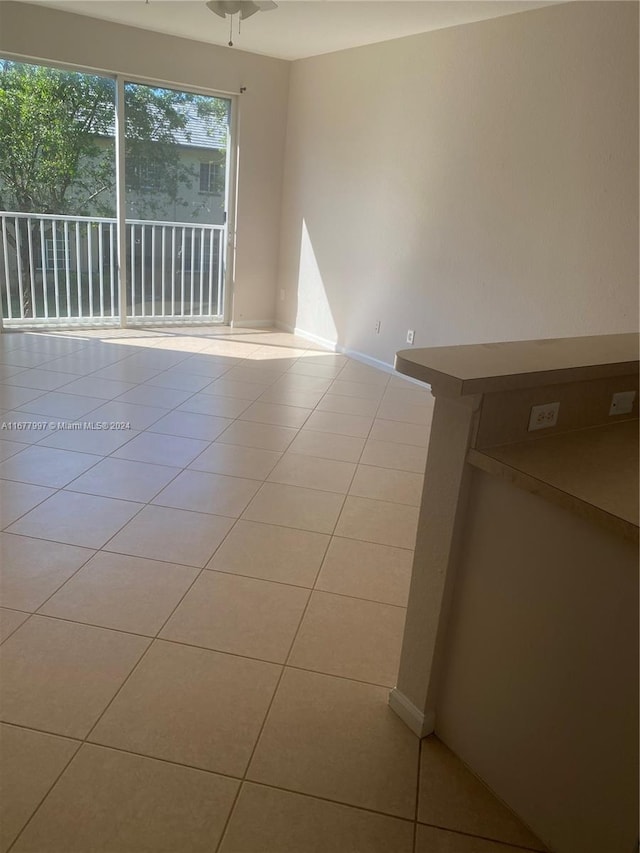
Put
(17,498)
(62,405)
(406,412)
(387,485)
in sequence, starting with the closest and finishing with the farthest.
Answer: (17,498) → (387,485) → (62,405) → (406,412)

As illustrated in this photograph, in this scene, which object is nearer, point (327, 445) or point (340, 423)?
point (327, 445)

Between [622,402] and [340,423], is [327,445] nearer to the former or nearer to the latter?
[340,423]

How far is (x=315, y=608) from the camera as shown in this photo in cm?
201

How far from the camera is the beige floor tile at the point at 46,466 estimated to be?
2754 mm

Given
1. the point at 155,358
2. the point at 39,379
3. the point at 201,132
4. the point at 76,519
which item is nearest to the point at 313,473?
the point at 76,519

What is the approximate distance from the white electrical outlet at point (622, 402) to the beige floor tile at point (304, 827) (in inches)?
42.4

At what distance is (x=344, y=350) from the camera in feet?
18.3

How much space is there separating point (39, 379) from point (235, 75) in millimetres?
3359

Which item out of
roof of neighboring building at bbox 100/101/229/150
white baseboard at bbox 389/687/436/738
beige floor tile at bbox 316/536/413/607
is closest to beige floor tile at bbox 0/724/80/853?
white baseboard at bbox 389/687/436/738

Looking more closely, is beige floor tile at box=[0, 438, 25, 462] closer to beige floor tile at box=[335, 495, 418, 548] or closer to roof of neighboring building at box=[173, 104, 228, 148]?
beige floor tile at box=[335, 495, 418, 548]

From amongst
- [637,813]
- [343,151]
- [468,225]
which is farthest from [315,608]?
[343,151]

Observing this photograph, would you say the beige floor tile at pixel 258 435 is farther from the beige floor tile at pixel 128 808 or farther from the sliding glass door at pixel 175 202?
the sliding glass door at pixel 175 202

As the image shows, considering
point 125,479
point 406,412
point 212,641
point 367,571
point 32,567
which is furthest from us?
point 406,412

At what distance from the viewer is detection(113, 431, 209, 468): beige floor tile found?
10.0ft
